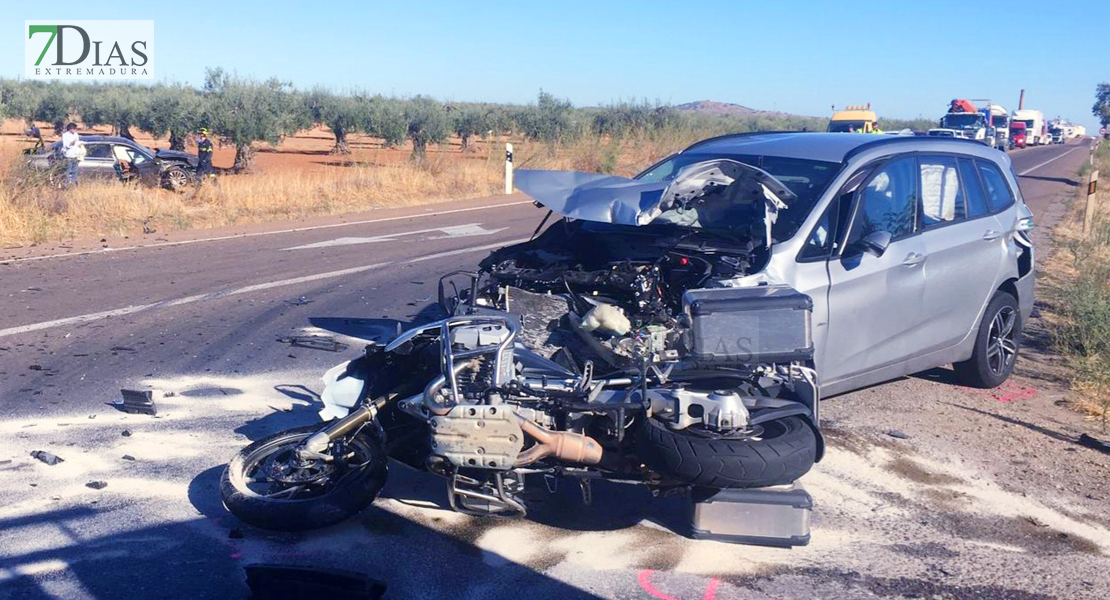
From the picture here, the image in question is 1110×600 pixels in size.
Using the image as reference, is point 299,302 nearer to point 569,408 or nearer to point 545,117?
point 569,408

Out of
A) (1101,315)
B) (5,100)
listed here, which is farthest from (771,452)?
(5,100)

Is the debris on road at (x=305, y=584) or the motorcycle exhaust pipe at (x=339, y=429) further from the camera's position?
the motorcycle exhaust pipe at (x=339, y=429)

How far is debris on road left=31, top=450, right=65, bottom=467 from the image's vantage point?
5.59 meters

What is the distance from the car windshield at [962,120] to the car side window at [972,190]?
44.9 m

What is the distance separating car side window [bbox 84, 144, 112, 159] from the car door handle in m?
21.4

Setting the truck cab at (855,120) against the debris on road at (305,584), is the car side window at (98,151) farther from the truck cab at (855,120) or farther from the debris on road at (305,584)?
the truck cab at (855,120)

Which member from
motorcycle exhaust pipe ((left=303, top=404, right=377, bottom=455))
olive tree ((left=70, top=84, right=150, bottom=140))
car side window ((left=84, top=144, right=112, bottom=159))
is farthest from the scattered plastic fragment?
olive tree ((left=70, top=84, right=150, bottom=140))

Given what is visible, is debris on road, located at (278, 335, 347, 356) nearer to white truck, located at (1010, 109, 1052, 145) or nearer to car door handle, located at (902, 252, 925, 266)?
car door handle, located at (902, 252, 925, 266)

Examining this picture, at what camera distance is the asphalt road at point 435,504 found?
14.4 feet

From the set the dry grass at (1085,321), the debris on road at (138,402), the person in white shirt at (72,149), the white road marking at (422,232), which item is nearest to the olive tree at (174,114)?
the person in white shirt at (72,149)

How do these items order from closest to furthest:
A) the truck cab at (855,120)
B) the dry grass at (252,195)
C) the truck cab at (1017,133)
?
the dry grass at (252,195), the truck cab at (855,120), the truck cab at (1017,133)

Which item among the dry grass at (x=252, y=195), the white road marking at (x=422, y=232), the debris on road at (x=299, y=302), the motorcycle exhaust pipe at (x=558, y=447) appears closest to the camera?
the motorcycle exhaust pipe at (x=558, y=447)

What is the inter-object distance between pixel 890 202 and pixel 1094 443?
6.76 feet

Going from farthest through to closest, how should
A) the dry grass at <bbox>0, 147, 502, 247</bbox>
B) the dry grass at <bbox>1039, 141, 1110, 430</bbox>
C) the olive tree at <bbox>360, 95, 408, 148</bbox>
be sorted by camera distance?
the olive tree at <bbox>360, 95, 408, 148</bbox> < the dry grass at <bbox>0, 147, 502, 247</bbox> < the dry grass at <bbox>1039, 141, 1110, 430</bbox>
